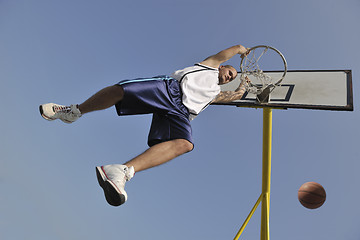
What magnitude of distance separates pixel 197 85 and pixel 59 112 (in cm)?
156

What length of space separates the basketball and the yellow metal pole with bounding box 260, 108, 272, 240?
2.06 feet

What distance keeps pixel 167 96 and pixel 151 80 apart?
0.78 feet

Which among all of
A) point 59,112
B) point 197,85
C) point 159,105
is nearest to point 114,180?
point 159,105

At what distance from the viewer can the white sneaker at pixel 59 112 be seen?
3.62 metres

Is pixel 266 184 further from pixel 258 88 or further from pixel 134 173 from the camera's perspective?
pixel 134 173

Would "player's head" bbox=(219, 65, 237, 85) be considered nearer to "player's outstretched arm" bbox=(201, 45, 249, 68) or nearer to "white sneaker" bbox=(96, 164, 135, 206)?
"player's outstretched arm" bbox=(201, 45, 249, 68)

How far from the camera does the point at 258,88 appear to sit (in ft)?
18.4

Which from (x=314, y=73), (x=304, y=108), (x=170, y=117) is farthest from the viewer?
(x=314, y=73)

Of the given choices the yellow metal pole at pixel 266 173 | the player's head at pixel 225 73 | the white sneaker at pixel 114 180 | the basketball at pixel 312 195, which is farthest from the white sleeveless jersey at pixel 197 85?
the basketball at pixel 312 195

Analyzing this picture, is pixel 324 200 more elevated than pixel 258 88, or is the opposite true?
pixel 258 88

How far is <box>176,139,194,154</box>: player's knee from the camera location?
11.3ft

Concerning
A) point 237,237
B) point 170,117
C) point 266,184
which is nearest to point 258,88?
point 266,184

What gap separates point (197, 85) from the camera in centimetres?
390

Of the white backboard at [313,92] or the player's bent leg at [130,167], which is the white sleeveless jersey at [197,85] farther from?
the white backboard at [313,92]
